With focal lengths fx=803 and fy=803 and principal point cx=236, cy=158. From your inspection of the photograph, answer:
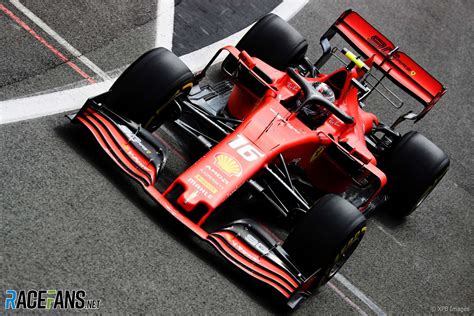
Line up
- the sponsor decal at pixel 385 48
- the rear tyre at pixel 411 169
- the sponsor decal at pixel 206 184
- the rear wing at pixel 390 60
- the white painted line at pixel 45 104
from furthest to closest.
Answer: the sponsor decal at pixel 385 48
the rear wing at pixel 390 60
the rear tyre at pixel 411 169
the white painted line at pixel 45 104
the sponsor decal at pixel 206 184

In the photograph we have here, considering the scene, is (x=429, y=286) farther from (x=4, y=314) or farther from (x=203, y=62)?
(x=4, y=314)

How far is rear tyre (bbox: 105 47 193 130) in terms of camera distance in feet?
27.4

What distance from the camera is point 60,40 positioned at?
33.1 ft

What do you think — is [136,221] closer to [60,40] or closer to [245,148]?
[245,148]

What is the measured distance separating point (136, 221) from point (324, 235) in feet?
6.02

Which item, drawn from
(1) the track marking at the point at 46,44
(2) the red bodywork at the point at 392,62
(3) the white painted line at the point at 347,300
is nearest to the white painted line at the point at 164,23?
(1) the track marking at the point at 46,44

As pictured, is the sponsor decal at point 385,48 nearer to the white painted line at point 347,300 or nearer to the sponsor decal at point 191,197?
the white painted line at point 347,300

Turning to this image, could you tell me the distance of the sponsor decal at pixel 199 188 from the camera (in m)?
7.75

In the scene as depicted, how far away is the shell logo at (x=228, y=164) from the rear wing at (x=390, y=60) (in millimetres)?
3060

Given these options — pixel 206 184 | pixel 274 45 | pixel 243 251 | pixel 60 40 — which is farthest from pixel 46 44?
pixel 243 251

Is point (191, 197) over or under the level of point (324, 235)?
under

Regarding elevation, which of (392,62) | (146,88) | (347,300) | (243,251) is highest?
(392,62)

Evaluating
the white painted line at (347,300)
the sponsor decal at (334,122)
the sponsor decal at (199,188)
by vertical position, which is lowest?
the white painted line at (347,300)
